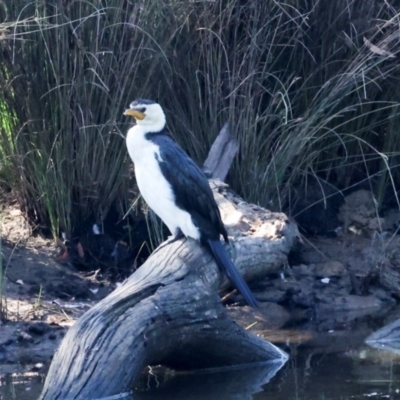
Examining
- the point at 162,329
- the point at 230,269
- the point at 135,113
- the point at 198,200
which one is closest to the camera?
the point at 162,329

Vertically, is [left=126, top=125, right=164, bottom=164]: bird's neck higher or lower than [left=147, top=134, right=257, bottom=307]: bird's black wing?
higher

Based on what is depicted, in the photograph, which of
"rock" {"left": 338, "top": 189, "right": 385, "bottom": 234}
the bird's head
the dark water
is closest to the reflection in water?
the dark water

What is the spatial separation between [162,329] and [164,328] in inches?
0.5

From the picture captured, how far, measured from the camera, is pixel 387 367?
15.7 ft

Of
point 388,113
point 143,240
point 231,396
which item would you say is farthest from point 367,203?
point 231,396

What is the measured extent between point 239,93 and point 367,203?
1.50 metres

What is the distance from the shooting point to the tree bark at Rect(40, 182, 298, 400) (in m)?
3.91

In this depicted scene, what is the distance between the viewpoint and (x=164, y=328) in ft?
14.0

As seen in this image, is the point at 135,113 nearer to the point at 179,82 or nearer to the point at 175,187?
the point at 175,187

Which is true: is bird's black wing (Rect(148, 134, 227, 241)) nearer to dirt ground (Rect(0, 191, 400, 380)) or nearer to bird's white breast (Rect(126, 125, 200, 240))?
bird's white breast (Rect(126, 125, 200, 240))


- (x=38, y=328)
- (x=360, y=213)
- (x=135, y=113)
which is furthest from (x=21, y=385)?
(x=360, y=213)

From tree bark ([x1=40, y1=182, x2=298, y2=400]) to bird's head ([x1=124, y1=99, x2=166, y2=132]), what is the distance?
677mm

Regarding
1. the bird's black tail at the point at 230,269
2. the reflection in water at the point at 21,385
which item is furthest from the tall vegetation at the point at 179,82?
the reflection in water at the point at 21,385

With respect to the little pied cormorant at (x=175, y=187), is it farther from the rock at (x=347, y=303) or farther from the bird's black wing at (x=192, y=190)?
the rock at (x=347, y=303)
